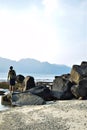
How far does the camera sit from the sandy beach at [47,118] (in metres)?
17.5

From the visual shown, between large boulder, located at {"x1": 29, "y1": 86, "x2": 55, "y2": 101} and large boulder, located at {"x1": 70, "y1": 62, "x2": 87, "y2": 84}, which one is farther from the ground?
large boulder, located at {"x1": 70, "y1": 62, "x2": 87, "y2": 84}

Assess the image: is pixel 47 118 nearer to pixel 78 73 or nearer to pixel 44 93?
pixel 44 93

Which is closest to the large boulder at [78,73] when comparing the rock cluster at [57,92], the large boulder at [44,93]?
the rock cluster at [57,92]

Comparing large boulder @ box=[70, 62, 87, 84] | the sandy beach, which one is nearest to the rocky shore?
the sandy beach

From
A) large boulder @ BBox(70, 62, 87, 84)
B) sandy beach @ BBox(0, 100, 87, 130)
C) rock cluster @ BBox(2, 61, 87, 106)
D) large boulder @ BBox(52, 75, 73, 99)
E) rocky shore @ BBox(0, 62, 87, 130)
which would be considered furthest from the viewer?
large boulder @ BBox(70, 62, 87, 84)

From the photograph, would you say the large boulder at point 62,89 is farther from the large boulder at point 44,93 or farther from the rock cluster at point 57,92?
the large boulder at point 44,93

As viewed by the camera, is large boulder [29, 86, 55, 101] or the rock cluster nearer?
the rock cluster

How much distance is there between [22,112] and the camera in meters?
22.3

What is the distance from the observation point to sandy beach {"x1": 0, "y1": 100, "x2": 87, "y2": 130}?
17484 millimetres

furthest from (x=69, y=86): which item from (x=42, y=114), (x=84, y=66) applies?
(x=42, y=114)

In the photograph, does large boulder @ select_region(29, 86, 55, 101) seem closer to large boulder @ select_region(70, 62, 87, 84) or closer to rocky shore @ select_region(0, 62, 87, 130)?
rocky shore @ select_region(0, 62, 87, 130)

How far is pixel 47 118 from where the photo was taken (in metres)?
19.4

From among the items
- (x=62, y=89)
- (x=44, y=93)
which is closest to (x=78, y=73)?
(x=62, y=89)

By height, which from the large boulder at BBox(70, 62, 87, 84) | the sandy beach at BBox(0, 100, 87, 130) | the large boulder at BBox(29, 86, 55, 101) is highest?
the large boulder at BBox(70, 62, 87, 84)
